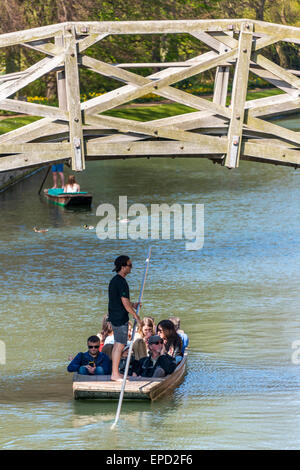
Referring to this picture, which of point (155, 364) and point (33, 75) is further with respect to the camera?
point (155, 364)

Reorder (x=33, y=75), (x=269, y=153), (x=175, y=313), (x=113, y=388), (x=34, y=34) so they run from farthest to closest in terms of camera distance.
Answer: (x=175, y=313)
(x=113, y=388)
(x=269, y=153)
(x=33, y=75)
(x=34, y=34)

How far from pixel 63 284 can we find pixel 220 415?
9181 mm

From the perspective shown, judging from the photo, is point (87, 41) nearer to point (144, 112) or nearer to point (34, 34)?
point (34, 34)

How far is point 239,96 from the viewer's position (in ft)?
36.8

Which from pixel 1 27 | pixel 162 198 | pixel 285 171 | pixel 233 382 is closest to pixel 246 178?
pixel 285 171

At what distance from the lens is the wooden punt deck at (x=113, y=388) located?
12.8 meters

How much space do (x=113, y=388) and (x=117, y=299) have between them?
1.59m

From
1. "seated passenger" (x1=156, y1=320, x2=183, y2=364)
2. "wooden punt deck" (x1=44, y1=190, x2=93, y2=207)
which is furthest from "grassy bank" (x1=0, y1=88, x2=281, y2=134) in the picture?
"seated passenger" (x1=156, y1=320, x2=183, y2=364)

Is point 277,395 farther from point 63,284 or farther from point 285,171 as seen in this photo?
point 285,171

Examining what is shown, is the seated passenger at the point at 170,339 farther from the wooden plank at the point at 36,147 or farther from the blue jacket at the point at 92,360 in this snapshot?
the wooden plank at the point at 36,147

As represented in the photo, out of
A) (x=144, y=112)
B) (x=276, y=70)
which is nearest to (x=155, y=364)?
(x=276, y=70)

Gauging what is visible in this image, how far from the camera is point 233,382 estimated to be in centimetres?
1435

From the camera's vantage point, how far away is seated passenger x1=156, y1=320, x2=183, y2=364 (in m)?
14.0

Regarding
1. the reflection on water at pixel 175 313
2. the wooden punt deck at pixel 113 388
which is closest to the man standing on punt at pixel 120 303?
the wooden punt deck at pixel 113 388
